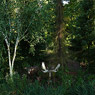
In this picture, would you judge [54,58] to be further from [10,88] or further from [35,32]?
[10,88]

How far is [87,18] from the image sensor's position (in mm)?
8125

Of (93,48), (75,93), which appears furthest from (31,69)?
(93,48)

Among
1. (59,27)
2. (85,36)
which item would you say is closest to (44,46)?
(85,36)

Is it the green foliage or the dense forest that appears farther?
the green foliage

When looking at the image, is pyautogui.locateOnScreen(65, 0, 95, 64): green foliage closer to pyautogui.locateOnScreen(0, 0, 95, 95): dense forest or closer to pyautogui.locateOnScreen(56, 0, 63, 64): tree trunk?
pyautogui.locateOnScreen(0, 0, 95, 95): dense forest

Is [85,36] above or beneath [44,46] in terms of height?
above

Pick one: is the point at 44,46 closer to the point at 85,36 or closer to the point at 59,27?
the point at 85,36

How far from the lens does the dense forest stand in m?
4.82

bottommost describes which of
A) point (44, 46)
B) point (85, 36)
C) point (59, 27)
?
point (44, 46)

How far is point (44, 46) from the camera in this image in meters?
8.57

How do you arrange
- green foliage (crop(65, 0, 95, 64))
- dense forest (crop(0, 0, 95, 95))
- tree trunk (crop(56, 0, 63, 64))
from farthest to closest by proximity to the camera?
green foliage (crop(65, 0, 95, 64)) → tree trunk (crop(56, 0, 63, 64)) → dense forest (crop(0, 0, 95, 95))

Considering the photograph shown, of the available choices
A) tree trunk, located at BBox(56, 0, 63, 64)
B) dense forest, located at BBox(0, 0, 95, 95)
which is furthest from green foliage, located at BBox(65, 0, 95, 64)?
tree trunk, located at BBox(56, 0, 63, 64)

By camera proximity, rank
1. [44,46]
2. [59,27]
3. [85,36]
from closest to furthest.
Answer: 1. [59,27]
2. [85,36]
3. [44,46]

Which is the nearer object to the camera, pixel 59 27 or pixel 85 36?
pixel 59 27
